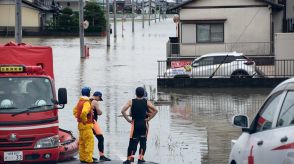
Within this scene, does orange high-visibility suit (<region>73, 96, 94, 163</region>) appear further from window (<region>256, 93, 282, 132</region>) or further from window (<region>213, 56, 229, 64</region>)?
window (<region>213, 56, 229, 64</region>)

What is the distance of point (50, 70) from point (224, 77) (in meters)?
17.0

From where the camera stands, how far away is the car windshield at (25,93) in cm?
1425

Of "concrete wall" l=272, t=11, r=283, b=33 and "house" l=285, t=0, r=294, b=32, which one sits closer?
"house" l=285, t=0, r=294, b=32

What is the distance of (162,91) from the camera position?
30.4 meters

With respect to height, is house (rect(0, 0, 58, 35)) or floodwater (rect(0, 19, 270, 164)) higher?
house (rect(0, 0, 58, 35))

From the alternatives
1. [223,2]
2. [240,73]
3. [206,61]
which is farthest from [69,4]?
[240,73]

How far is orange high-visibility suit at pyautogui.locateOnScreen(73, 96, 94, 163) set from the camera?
14.6 meters

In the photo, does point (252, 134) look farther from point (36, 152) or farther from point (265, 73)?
point (265, 73)

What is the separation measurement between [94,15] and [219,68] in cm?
5492

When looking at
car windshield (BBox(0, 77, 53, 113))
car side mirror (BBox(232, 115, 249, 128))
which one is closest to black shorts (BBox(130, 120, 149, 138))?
car windshield (BBox(0, 77, 53, 113))

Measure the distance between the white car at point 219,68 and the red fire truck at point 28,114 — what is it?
17485 mm

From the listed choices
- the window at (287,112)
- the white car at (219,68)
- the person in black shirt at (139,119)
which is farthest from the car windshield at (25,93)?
the white car at (219,68)

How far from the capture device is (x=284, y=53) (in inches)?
1277

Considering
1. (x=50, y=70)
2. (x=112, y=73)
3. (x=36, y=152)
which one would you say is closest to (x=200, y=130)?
(x=50, y=70)
